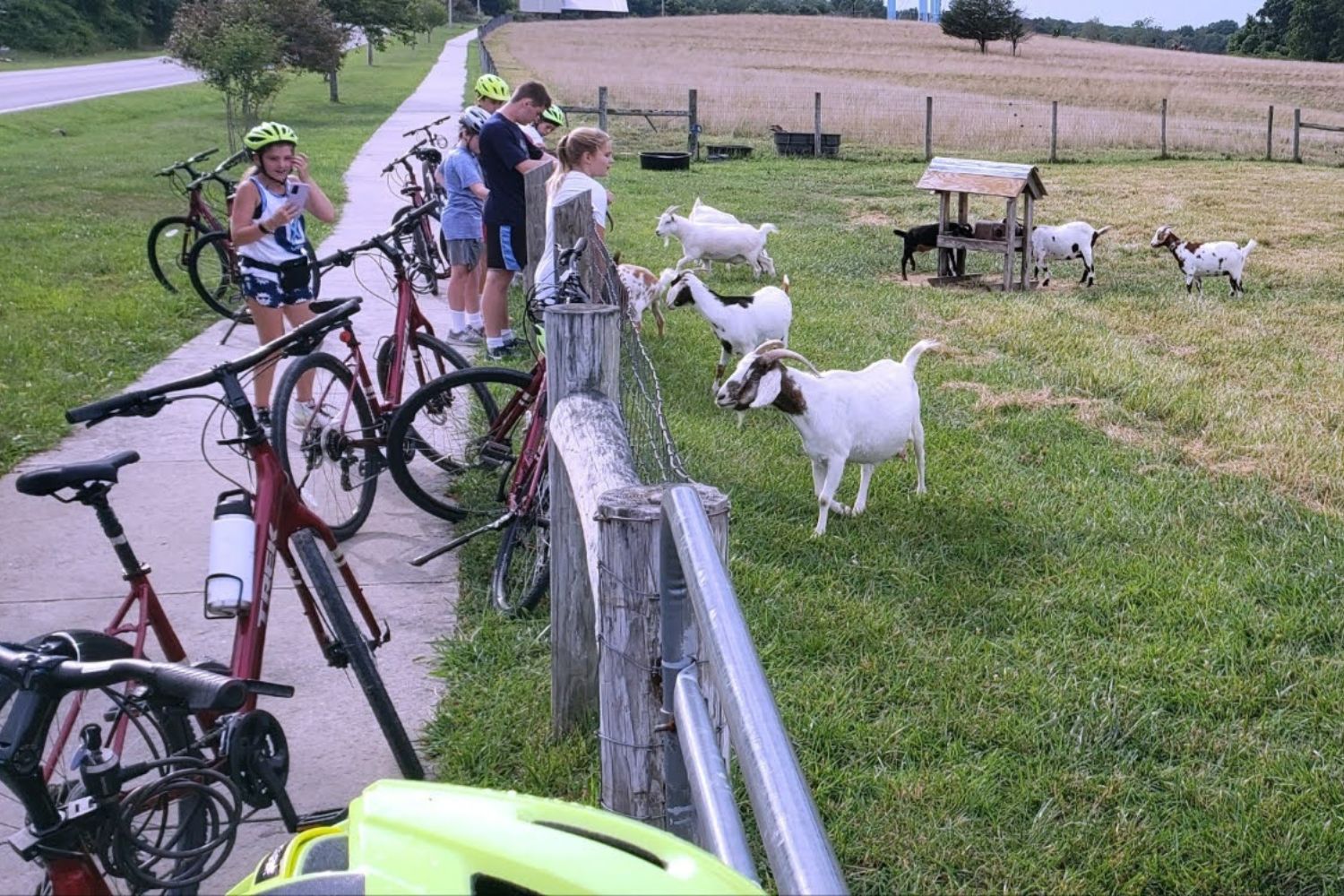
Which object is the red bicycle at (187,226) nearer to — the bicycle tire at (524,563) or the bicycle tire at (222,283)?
the bicycle tire at (222,283)

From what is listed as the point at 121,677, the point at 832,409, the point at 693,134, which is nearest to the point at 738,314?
the point at 832,409

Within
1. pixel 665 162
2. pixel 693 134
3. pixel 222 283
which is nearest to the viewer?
pixel 222 283

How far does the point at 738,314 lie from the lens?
358 inches

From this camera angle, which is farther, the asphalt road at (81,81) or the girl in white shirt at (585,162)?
the asphalt road at (81,81)

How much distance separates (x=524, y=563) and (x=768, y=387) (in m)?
1.58

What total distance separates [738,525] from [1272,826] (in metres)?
2.95

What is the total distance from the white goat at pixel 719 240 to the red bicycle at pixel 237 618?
30.4 feet

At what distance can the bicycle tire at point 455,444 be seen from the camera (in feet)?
20.3

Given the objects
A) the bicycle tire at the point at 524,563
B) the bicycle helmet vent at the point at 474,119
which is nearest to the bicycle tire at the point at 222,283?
the bicycle helmet vent at the point at 474,119

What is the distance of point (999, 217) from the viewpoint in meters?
19.8

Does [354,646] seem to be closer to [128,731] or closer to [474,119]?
[128,731]

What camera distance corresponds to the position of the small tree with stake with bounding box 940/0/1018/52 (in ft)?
239

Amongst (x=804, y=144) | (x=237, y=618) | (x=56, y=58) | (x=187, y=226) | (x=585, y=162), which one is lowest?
(x=237, y=618)

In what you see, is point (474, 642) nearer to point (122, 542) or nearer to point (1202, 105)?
point (122, 542)
